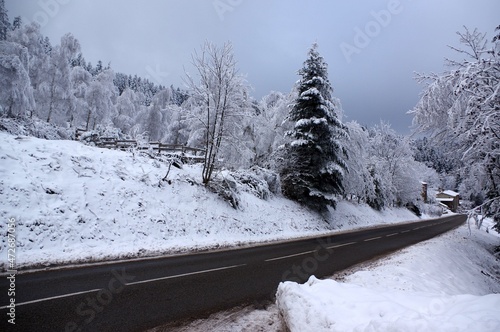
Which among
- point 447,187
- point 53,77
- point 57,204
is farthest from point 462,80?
point 447,187

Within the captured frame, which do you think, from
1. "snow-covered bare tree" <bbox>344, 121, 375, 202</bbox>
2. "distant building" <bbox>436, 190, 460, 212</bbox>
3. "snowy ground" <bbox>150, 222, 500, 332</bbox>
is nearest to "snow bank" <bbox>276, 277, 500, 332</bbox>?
"snowy ground" <bbox>150, 222, 500, 332</bbox>

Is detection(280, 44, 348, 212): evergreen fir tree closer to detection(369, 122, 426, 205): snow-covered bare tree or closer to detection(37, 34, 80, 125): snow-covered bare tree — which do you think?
detection(369, 122, 426, 205): snow-covered bare tree

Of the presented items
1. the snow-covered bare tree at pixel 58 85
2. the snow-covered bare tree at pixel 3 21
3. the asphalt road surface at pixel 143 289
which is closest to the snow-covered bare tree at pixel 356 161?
the asphalt road surface at pixel 143 289

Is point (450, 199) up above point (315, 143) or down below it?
below

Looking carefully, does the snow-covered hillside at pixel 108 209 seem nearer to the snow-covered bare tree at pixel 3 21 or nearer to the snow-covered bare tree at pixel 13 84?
the snow-covered bare tree at pixel 13 84

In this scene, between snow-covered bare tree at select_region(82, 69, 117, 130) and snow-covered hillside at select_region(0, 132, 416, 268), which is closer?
snow-covered hillside at select_region(0, 132, 416, 268)

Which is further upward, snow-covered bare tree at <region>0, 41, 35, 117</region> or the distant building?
snow-covered bare tree at <region>0, 41, 35, 117</region>

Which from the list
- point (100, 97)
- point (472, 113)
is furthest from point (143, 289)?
point (100, 97)

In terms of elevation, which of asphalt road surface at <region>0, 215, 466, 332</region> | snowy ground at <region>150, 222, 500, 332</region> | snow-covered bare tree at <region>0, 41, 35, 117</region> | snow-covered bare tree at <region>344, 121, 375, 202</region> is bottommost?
asphalt road surface at <region>0, 215, 466, 332</region>
